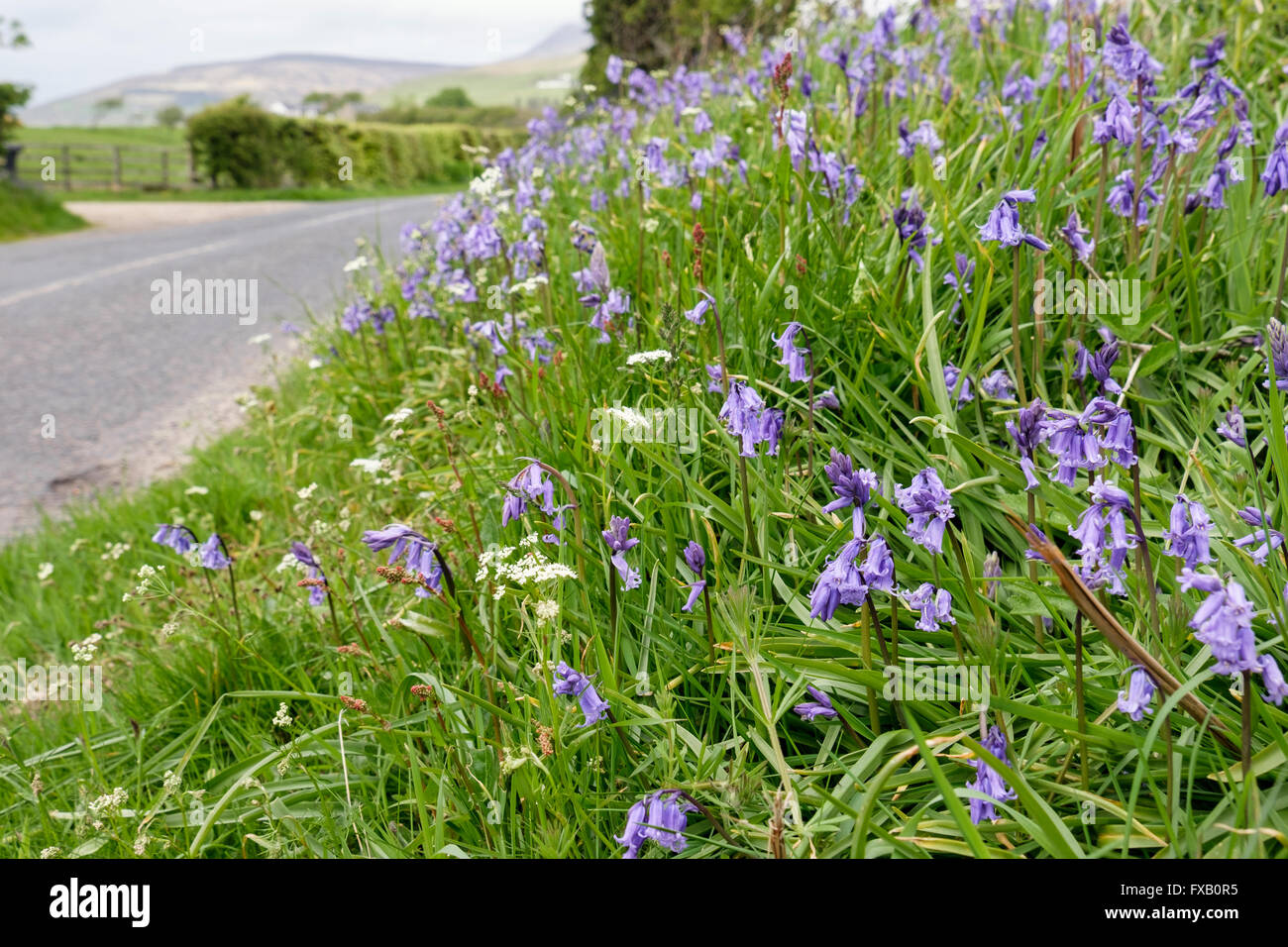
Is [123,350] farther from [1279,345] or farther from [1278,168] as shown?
[1279,345]

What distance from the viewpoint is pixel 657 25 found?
1396 cm

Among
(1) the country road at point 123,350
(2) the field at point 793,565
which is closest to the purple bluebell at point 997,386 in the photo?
(2) the field at point 793,565

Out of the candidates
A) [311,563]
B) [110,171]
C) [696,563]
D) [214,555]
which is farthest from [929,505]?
[110,171]

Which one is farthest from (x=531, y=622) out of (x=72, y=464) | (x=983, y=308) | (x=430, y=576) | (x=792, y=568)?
(x=72, y=464)

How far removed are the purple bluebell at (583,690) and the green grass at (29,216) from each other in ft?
50.3

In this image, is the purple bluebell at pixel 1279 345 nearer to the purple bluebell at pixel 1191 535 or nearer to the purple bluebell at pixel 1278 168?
Result: the purple bluebell at pixel 1191 535

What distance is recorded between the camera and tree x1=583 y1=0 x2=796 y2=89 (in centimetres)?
1037

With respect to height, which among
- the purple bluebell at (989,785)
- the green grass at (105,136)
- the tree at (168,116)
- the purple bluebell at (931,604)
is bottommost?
the purple bluebell at (989,785)

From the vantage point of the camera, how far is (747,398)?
73.0 inches

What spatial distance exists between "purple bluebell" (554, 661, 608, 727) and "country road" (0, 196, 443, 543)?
11.1 feet

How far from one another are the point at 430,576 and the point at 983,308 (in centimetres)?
154

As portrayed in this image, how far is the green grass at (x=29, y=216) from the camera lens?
13.7 metres

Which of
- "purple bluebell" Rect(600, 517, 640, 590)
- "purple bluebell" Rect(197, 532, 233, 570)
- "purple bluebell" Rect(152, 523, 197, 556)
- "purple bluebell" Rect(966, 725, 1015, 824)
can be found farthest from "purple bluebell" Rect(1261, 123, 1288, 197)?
"purple bluebell" Rect(152, 523, 197, 556)
